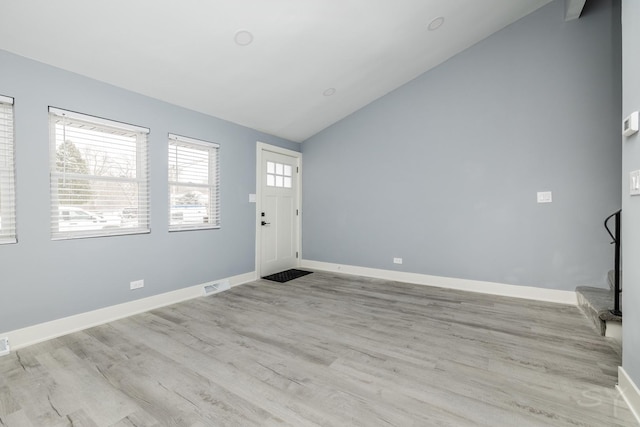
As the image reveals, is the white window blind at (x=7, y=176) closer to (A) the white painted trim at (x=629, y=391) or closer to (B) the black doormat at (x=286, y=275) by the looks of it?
(B) the black doormat at (x=286, y=275)

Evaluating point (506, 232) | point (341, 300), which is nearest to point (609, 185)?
point (506, 232)

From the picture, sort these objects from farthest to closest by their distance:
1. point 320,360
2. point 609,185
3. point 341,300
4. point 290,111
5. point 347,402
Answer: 1. point 290,111
2. point 341,300
3. point 609,185
4. point 320,360
5. point 347,402

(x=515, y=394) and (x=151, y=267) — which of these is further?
(x=151, y=267)

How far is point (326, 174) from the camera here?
17.7 feet

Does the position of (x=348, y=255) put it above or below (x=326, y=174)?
below

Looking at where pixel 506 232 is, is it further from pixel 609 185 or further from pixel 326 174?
pixel 326 174

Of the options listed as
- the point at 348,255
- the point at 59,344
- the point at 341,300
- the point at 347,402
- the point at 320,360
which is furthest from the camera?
the point at 348,255

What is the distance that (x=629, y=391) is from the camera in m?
1.73

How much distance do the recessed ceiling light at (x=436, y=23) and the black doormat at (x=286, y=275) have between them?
12.8 ft

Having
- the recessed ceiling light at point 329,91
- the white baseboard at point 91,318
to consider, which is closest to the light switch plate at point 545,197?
the recessed ceiling light at point 329,91

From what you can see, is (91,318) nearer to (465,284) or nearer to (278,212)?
(278,212)

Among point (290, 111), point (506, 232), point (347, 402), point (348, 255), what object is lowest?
point (347, 402)

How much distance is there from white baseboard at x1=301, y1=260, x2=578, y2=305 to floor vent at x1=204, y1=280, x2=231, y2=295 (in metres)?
1.85

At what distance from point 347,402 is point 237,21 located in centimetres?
316
